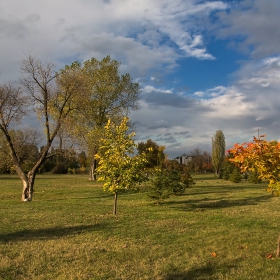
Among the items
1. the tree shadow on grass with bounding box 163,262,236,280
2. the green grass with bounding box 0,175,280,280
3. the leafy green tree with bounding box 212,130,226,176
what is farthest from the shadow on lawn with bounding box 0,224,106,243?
the leafy green tree with bounding box 212,130,226,176

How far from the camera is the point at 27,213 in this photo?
12.4 meters

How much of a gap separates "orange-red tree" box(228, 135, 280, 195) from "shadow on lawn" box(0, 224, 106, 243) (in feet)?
15.5

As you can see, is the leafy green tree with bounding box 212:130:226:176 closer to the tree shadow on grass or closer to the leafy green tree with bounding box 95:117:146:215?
the leafy green tree with bounding box 95:117:146:215

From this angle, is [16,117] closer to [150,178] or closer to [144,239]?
[150,178]

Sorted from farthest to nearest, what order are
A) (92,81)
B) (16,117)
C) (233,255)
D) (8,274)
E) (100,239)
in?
(92,81)
(16,117)
(100,239)
(233,255)
(8,274)

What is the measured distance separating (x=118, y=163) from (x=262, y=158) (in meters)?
6.38

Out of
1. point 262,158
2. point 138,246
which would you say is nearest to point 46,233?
point 138,246

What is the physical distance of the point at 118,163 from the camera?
12.0 metres

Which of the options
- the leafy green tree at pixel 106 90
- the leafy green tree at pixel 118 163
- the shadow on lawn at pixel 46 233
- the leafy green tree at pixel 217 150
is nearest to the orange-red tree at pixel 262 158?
the shadow on lawn at pixel 46 233

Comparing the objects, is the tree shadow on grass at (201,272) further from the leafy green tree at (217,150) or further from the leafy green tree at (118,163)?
the leafy green tree at (217,150)

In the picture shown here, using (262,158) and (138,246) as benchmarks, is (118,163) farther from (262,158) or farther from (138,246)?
(262,158)

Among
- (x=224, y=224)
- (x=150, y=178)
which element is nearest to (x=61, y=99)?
(x=150, y=178)

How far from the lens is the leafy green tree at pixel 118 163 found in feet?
39.3

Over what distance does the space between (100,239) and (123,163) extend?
169 inches
